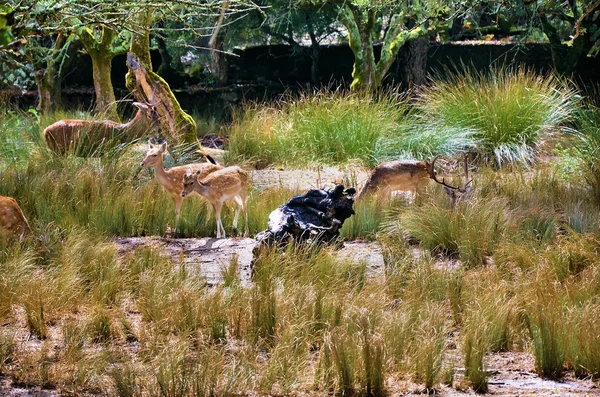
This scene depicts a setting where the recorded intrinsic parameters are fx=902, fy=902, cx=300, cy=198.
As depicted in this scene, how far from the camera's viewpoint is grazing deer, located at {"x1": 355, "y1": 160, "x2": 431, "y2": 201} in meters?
9.68

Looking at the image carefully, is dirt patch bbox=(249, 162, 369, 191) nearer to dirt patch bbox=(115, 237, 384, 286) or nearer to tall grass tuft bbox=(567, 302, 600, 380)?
dirt patch bbox=(115, 237, 384, 286)

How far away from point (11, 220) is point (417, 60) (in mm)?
14789

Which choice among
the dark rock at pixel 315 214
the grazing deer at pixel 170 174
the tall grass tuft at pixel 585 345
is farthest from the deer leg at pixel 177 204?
the tall grass tuft at pixel 585 345

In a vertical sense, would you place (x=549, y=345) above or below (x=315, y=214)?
below

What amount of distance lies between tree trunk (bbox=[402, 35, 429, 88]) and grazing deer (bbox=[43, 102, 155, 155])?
10447 millimetres

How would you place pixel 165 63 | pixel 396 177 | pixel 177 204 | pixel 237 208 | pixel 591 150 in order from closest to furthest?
1. pixel 177 204
2. pixel 237 208
3. pixel 396 177
4. pixel 591 150
5. pixel 165 63

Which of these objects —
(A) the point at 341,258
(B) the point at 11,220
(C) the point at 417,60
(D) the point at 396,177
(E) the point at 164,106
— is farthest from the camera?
(C) the point at 417,60

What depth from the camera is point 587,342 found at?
5348 millimetres

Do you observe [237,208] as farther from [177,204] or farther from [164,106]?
[164,106]

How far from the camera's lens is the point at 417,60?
21.1 meters

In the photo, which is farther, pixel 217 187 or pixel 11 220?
pixel 217 187

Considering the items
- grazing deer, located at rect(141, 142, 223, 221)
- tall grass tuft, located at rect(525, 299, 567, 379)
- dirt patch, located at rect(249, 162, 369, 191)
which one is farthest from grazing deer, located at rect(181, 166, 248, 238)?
tall grass tuft, located at rect(525, 299, 567, 379)

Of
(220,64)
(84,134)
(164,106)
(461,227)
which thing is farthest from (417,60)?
(461,227)

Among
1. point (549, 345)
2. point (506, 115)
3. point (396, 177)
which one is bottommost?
point (549, 345)
